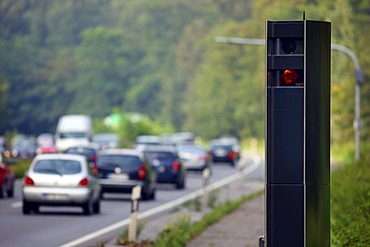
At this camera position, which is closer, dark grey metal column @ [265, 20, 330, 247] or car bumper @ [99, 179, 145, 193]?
dark grey metal column @ [265, 20, 330, 247]

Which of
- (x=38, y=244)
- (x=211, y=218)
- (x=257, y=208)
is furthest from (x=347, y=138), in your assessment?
(x=38, y=244)

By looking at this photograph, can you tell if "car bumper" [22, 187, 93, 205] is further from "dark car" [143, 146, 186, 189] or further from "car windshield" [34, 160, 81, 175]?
"dark car" [143, 146, 186, 189]

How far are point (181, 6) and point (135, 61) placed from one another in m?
11.1

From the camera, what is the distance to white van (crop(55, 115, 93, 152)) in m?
82.4

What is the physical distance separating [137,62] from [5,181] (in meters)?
129

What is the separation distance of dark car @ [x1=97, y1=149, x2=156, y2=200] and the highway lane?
443mm

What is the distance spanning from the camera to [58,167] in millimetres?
29938

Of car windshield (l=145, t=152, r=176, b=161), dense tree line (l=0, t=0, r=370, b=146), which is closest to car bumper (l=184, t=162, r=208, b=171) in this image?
car windshield (l=145, t=152, r=176, b=161)

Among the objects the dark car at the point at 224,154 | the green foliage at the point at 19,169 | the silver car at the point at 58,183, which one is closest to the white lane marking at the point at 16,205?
the silver car at the point at 58,183

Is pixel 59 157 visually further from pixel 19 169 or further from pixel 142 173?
pixel 19 169

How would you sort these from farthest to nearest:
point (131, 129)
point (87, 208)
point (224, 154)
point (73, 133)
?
point (131, 129)
point (73, 133)
point (224, 154)
point (87, 208)

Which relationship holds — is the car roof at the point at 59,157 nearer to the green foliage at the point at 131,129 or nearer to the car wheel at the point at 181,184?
the car wheel at the point at 181,184

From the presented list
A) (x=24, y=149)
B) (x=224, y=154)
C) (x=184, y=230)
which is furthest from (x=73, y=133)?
(x=184, y=230)

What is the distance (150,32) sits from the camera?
170875mm
